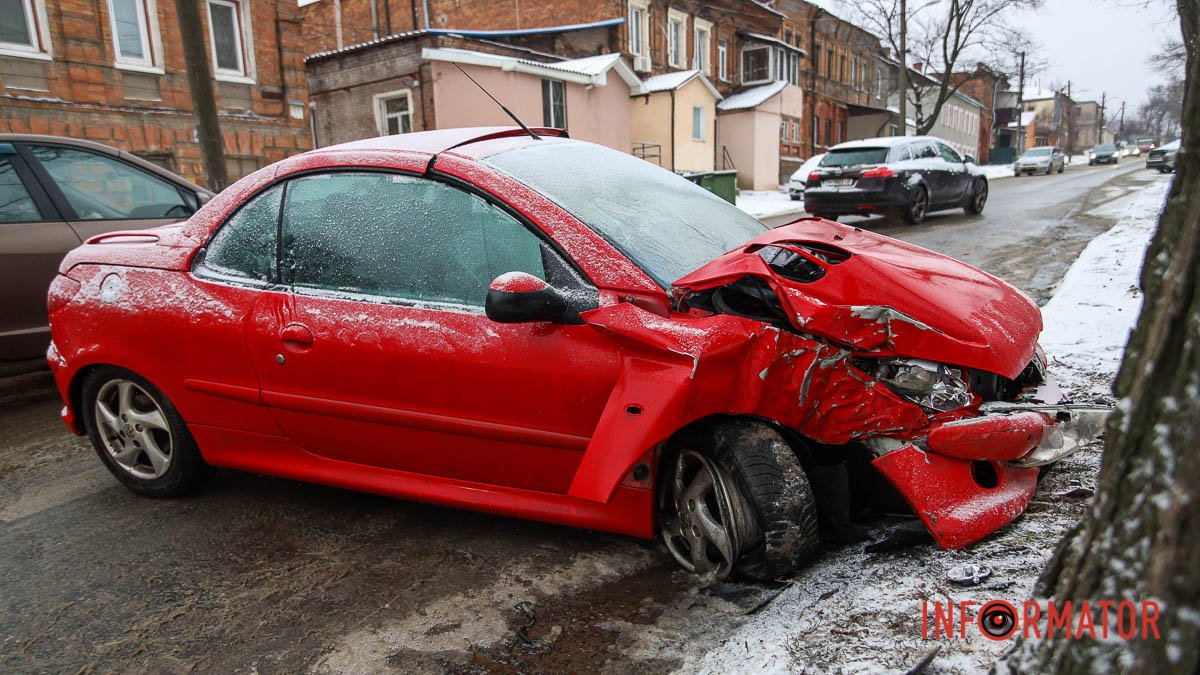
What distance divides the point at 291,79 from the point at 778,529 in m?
18.0

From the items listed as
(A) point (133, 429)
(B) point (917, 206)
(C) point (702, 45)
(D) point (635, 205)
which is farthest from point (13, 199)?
(C) point (702, 45)

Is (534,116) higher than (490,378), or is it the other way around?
(534,116)

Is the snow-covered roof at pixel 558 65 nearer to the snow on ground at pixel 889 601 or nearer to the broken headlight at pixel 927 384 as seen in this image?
the broken headlight at pixel 927 384

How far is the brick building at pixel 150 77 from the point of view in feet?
44.3

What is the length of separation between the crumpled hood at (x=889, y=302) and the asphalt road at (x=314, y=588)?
896 millimetres

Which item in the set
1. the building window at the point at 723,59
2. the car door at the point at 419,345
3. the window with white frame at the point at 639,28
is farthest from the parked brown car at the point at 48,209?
the building window at the point at 723,59

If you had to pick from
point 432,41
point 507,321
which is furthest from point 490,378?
point 432,41

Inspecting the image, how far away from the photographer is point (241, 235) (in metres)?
3.17

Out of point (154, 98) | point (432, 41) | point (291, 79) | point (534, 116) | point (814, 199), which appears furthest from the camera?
point (534, 116)

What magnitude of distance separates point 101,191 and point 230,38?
13.3 metres

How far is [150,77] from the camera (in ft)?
49.2

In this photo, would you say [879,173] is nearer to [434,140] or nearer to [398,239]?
[434,140]

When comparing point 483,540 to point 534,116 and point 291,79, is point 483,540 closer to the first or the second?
point 291,79

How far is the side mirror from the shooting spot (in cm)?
237
